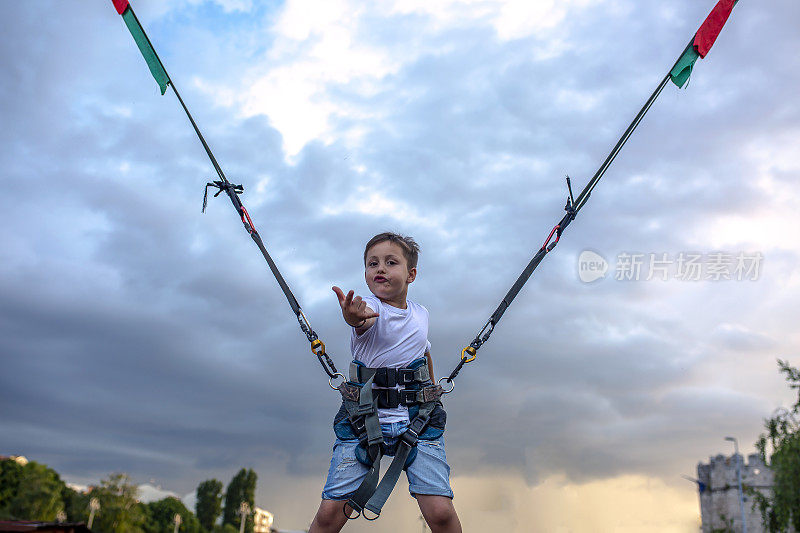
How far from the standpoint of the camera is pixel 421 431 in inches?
185

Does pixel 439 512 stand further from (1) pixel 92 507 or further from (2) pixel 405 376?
(1) pixel 92 507

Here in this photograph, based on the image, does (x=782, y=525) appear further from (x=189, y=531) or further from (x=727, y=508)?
(x=189, y=531)

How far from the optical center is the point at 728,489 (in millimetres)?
53781

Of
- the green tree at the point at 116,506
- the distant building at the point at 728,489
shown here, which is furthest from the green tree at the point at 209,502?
the distant building at the point at 728,489

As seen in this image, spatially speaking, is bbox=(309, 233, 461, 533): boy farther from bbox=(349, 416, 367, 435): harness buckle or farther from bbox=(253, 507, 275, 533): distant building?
bbox=(253, 507, 275, 533): distant building

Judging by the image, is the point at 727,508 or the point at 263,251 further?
the point at 727,508

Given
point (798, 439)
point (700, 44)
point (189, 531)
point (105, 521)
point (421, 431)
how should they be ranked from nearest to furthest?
1. point (421, 431)
2. point (700, 44)
3. point (798, 439)
4. point (105, 521)
5. point (189, 531)

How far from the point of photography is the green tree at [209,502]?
82125mm

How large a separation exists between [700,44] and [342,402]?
15.0 feet


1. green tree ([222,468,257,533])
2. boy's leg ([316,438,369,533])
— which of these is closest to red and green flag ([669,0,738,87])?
boy's leg ([316,438,369,533])

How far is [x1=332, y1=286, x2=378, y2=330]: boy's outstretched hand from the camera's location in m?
4.32

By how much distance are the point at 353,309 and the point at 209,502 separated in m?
88.1

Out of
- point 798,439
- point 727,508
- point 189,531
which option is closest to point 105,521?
point 189,531

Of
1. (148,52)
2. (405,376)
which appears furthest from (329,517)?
(148,52)
